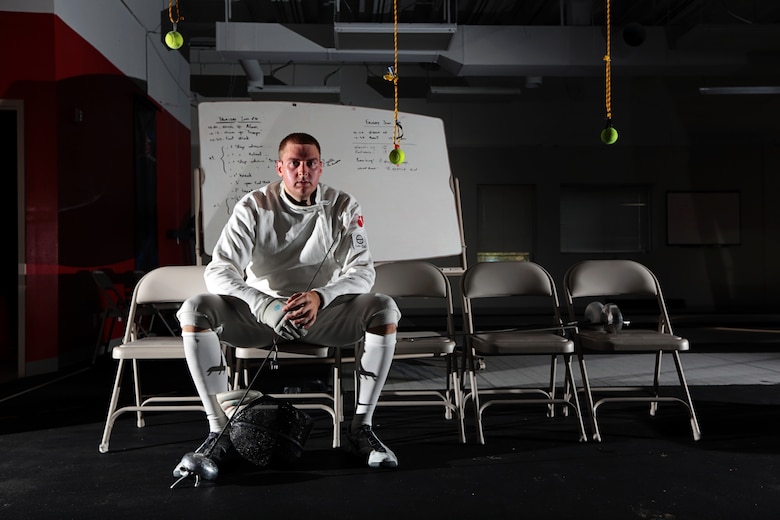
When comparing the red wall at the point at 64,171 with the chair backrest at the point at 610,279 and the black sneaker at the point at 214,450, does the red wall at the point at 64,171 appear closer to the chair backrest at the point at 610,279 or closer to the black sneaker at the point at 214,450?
the black sneaker at the point at 214,450

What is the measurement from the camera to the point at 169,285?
2836 mm

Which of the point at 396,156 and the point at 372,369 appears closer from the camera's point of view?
the point at 372,369

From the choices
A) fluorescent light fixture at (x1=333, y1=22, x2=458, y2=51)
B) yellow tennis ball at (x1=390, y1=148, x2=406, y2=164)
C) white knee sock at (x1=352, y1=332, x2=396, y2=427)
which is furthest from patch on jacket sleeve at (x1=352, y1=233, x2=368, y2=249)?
fluorescent light fixture at (x1=333, y1=22, x2=458, y2=51)

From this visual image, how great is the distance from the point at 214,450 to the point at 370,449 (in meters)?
0.53

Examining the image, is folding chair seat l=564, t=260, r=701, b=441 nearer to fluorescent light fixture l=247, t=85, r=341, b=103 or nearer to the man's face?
the man's face

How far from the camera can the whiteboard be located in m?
3.36

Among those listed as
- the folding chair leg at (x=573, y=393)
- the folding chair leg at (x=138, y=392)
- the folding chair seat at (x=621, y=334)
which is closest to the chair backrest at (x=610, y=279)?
the folding chair seat at (x=621, y=334)

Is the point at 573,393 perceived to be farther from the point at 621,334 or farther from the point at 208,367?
the point at 208,367

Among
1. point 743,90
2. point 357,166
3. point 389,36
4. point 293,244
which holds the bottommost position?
point 293,244

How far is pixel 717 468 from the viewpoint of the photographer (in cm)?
220

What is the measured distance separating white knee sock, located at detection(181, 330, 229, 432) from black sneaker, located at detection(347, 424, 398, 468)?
18.5 inches

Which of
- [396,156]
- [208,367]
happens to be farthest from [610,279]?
[208,367]

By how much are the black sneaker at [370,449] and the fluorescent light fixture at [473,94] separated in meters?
7.49

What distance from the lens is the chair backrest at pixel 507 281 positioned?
3.04 metres
